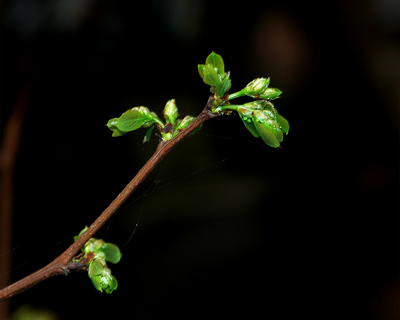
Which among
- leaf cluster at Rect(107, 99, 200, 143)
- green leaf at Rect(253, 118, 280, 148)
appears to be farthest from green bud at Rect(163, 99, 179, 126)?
green leaf at Rect(253, 118, 280, 148)

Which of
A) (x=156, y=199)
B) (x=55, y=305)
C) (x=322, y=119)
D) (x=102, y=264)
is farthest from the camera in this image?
(x=322, y=119)

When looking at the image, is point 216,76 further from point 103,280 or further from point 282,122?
point 103,280

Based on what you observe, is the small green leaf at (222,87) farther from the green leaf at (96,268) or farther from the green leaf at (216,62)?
the green leaf at (96,268)

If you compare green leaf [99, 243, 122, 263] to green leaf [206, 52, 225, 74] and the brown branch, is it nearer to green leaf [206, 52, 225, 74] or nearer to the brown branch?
the brown branch

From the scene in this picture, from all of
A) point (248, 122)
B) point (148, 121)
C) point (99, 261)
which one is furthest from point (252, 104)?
point (99, 261)

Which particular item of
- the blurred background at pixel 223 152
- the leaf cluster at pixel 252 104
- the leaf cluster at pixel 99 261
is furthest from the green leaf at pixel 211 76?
the blurred background at pixel 223 152

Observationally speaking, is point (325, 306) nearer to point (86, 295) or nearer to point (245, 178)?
point (245, 178)

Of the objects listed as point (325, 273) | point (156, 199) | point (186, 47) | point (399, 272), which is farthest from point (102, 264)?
point (399, 272)
